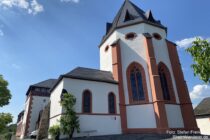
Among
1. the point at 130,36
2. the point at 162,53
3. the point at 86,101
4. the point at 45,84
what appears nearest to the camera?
the point at 86,101

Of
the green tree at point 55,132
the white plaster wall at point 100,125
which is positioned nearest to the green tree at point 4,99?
the green tree at point 55,132

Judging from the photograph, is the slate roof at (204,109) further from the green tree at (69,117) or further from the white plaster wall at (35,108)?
the white plaster wall at (35,108)

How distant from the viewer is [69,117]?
45.4ft

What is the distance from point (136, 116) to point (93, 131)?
201 inches

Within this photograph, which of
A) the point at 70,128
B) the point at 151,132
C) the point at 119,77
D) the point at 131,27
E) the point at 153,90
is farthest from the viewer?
the point at 131,27

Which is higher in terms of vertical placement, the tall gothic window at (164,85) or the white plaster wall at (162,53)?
the white plaster wall at (162,53)

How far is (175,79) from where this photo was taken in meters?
19.6

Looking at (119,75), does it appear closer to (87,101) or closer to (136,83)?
(136,83)

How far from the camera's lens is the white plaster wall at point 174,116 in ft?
55.7

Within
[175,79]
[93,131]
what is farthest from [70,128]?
[175,79]

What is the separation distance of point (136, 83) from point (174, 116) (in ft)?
18.5

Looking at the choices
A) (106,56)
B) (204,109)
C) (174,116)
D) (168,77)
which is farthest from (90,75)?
(204,109)

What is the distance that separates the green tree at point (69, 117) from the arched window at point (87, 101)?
1.56 metres

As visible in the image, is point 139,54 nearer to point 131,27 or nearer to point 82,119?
point 131,27
